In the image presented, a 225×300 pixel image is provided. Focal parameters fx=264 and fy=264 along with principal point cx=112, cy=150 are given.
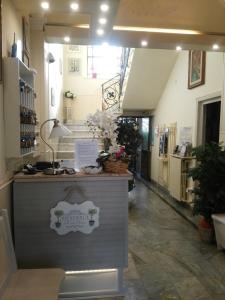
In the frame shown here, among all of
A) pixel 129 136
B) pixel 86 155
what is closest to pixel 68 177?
pixel 86 155

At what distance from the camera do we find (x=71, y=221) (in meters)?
2.22

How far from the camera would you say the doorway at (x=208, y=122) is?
4594mm

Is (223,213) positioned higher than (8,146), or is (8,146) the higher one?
(8,146)

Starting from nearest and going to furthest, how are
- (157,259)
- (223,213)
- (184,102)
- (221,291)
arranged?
1. (221,291)
2. (157,259)
3. (223,213)
4. (184,102)

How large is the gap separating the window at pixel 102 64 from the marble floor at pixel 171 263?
5.36 metres

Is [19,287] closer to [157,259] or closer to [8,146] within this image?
[8,146]

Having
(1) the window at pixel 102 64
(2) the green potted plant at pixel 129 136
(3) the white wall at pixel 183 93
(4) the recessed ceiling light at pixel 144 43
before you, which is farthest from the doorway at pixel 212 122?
(1) the window at pixel 102 64

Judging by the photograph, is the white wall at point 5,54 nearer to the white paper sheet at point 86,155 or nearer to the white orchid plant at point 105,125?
the white paper sheet at point 86,155

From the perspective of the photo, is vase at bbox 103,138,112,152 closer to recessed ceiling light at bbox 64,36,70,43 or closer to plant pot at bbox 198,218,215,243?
recessed ceiling light at bbox 64,36,70,43

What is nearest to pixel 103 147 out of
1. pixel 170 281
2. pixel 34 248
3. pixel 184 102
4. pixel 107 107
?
pixel 34 248

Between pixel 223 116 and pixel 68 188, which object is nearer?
pixel 68 188

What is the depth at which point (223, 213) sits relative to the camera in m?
3.38

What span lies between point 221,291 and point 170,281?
470 mm

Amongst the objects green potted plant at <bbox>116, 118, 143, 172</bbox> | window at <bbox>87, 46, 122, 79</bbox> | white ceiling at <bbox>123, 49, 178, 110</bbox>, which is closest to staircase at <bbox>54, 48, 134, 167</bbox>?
white ceiling at <bbox>123, 49, 178, 110</bbox>
